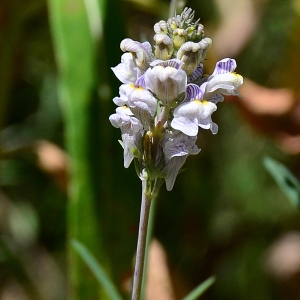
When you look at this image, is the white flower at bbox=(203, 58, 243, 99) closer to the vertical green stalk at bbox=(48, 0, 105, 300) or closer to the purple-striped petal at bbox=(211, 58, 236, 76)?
the purple-striped petal at bbox=(211, 58, 236, 76)

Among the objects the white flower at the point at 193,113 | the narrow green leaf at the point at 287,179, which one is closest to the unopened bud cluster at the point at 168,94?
the white flower at the point at 193,113

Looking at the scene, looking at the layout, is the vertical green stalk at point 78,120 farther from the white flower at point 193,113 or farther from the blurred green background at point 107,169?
the white flower at point 193,113

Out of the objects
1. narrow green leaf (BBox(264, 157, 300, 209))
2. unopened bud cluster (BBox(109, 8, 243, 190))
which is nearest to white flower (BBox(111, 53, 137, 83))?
unopened bud cluster (BBox(109, 8, 243, 190))

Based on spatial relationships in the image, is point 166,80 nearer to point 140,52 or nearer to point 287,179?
point 140,52

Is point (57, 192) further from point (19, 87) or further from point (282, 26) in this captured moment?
point (282, 26)

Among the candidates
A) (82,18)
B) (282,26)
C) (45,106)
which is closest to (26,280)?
(45,106)
